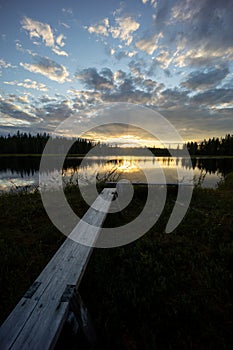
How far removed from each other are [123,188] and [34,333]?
295 inches

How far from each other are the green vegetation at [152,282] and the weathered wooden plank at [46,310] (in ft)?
2.65

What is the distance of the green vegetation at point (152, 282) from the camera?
2.25m

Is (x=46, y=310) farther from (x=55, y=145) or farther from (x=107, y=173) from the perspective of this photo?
(x=55, y=145)

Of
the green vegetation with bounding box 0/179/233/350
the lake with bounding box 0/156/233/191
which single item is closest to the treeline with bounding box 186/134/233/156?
the lake with bounding box 0/156/233/191

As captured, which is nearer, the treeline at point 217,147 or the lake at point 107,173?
the lake at point 107,173

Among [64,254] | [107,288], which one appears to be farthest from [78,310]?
[107,288]

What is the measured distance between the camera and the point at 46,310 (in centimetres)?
165

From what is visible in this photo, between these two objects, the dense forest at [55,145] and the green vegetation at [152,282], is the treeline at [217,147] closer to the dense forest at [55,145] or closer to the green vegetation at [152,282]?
the dense forest at [55,145]

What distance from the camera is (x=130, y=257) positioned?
3805 mm

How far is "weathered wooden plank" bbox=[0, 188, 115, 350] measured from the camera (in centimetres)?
140

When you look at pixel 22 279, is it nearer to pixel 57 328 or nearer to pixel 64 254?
pixel 64 254

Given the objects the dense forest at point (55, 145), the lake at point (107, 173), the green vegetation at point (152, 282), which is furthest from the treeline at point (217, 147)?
the green vegetation at point (152, 282)

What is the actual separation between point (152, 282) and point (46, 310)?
6.45 ft

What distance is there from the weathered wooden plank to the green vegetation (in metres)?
0.81
